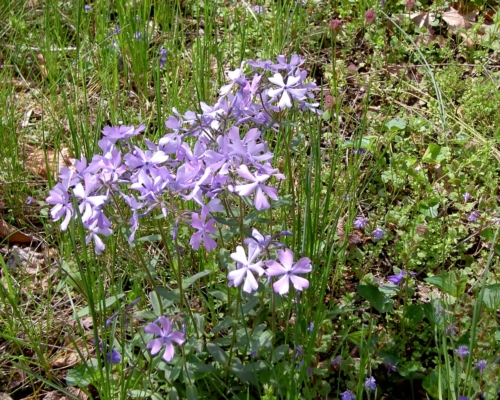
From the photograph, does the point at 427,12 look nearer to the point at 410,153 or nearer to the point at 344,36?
the point at 344,36

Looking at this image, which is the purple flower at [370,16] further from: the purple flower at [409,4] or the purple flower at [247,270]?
the purple flower at [247,270]

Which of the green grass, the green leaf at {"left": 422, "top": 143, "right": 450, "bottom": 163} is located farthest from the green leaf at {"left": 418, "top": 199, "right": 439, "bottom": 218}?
the green leaf at {"left": 422, "top": 143, "right": 450, "bottom": 163}

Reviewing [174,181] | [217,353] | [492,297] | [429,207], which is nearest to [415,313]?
[492,297]

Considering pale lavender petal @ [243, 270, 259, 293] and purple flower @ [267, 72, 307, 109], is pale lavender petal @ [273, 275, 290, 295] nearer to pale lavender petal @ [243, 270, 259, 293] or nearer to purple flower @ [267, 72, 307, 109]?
pale lavender petal @ [243, 270, 259, 293]

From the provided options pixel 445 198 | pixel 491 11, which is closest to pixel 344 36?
pixel 491 11

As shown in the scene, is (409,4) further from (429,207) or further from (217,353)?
(217,353)

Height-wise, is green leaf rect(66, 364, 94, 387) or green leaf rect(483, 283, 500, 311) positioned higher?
green leaf rect(483, 283, 500, 311)

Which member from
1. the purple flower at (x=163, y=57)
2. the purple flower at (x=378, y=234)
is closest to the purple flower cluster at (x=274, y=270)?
the purple flower at (x=378, y=234)
